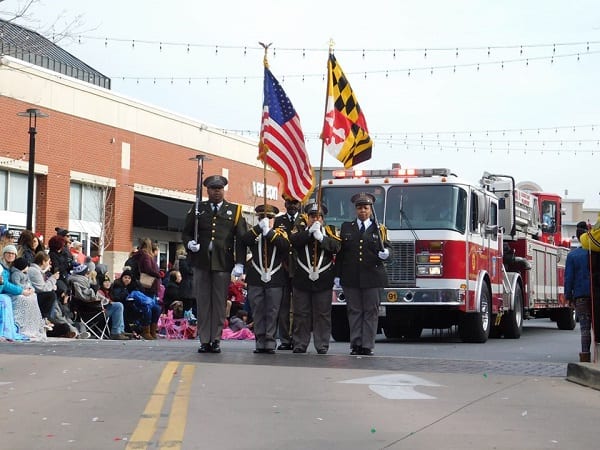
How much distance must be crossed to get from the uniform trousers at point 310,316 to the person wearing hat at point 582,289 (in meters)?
3.10

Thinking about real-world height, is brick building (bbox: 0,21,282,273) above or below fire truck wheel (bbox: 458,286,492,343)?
above

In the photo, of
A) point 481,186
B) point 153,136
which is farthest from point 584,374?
point 153,136

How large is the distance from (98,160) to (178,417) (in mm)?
35937

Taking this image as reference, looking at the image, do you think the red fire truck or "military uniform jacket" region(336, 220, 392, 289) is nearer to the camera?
"military uniform jacket" region(336, 220, 392, 289)

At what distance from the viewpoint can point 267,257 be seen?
48.2 feet

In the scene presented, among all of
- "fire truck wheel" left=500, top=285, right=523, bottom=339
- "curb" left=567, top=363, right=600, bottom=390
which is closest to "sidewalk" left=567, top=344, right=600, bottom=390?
"curb" left=567, top=363, right=600, bottom=390

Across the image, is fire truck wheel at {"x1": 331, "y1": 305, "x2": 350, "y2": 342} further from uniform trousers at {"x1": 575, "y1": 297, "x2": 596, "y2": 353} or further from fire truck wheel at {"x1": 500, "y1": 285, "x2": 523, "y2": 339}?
uniform trousers at {"x1": 575, "y1": 297, "x2": 596, "y2": 353}

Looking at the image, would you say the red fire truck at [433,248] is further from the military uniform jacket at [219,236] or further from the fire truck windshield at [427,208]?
the military uniform jacket at [219,236]

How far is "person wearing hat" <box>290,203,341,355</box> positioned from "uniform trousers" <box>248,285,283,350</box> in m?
0.32

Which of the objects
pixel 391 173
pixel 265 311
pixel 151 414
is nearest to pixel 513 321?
pixel 391 173

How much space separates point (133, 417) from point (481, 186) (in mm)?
13204

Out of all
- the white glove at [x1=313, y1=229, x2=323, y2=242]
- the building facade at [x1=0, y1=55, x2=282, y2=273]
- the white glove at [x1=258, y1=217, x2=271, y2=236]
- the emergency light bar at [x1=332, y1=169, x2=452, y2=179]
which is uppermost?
the building facade at [x1=0, y1=55, x2=282, y2=273]

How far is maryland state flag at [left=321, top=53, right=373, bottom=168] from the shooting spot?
53.4 ft

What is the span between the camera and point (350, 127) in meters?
16.4
